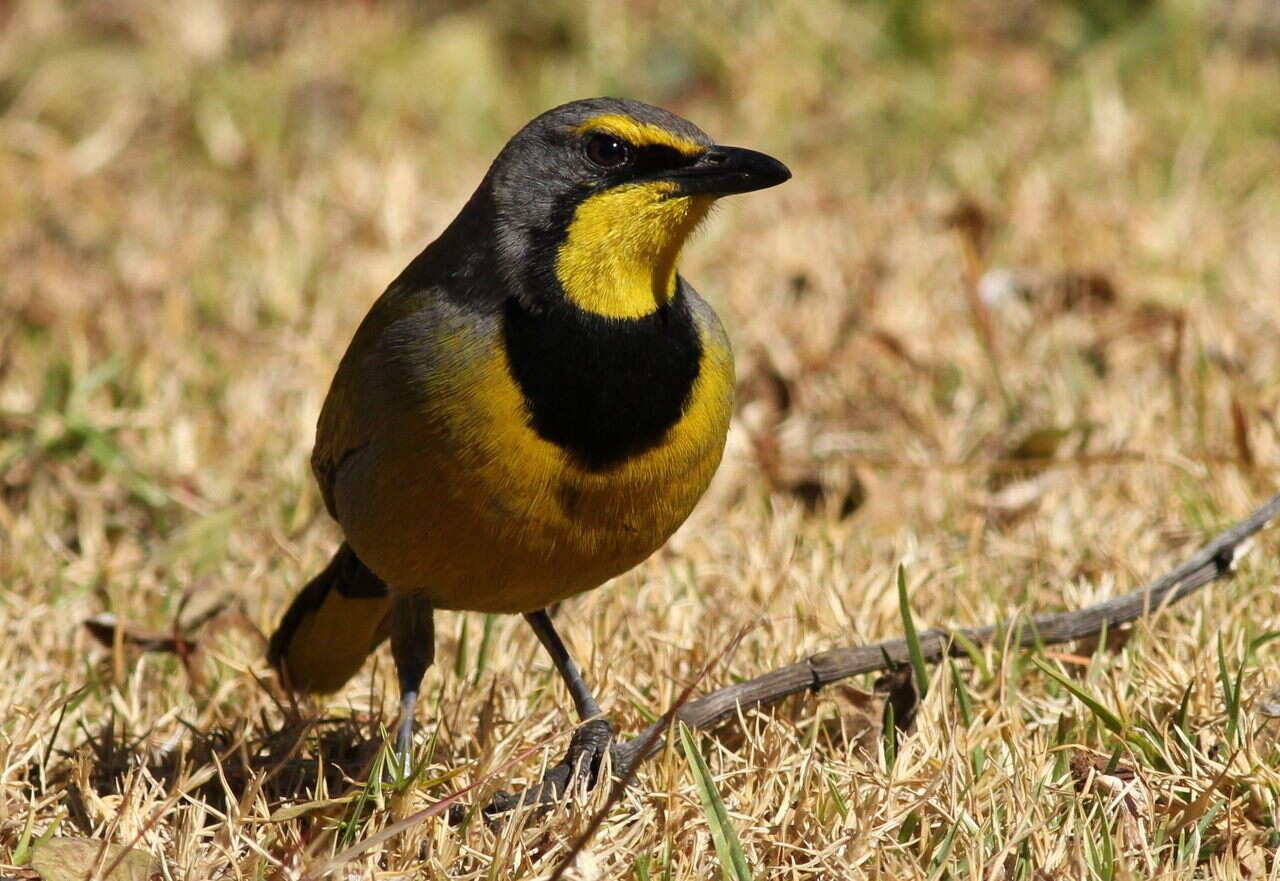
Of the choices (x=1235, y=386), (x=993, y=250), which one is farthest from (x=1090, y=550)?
(x=993, y=250)

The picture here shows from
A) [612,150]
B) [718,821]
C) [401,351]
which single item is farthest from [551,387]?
[718,821]

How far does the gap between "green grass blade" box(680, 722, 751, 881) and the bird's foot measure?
260mm

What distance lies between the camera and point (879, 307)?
21.2 ft

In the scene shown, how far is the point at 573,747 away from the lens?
366 cm

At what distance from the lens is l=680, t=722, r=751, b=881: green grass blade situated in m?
3.20

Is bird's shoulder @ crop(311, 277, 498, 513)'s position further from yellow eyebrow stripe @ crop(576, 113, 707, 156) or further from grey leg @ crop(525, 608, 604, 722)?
grey leg @ crop(525, 608, 604, 722)

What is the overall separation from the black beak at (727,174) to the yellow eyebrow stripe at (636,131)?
0.05 meters

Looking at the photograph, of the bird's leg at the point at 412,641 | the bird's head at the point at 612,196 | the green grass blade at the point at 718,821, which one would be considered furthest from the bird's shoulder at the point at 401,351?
the green grass blade at the point at 718,821

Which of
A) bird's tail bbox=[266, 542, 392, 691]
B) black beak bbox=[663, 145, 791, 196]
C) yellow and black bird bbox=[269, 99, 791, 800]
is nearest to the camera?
yellow and black bird bbox=[269, 99, 791, 800]

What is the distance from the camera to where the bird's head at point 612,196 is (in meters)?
3.63

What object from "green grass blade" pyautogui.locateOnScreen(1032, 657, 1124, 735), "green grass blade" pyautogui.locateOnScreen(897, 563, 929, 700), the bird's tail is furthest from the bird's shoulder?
"green grass blade" pyautogui.locateOnScreen(1032, 657, 1124, 735)

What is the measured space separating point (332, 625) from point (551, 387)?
39.4 inches

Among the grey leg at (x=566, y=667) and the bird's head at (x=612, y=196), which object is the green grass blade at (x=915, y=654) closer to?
the grey leg at (x=566, y=667)

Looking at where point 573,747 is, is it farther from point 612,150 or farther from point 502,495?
point 612,150
